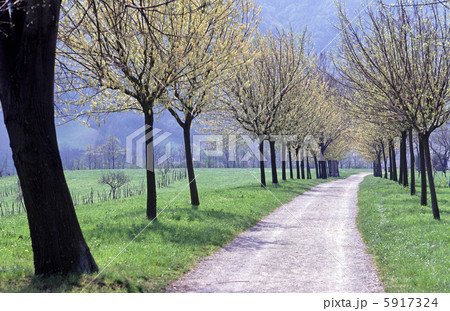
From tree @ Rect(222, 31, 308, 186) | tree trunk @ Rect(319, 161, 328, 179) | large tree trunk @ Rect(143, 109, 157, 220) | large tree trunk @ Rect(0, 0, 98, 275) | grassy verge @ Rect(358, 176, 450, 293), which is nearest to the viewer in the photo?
large tree trunk @ Rect(0, 0, 98, 275)

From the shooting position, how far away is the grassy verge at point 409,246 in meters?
8.79

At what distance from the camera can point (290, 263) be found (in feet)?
36.3

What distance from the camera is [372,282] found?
30.1 feet

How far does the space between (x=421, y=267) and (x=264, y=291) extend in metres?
3.95

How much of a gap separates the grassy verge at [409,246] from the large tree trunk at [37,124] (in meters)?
6.79

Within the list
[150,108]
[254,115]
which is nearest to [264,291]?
[150,108]

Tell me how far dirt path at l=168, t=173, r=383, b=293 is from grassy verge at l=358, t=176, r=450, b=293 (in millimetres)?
417

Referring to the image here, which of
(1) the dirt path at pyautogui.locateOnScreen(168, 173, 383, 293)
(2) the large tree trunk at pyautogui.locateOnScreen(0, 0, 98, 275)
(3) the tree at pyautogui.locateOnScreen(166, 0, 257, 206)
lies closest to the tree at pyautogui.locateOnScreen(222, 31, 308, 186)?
(3) the tree at pyautogui.locateOnScreen(166, 0, 257, 206)

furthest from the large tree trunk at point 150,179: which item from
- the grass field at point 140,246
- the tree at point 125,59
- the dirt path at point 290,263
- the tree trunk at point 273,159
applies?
the tree trunk at point 273,159

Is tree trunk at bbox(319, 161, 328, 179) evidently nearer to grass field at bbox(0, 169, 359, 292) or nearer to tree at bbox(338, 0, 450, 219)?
grass field at bbox(0, 169, 359, 292)

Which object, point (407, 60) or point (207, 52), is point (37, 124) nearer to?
point (207, 52)

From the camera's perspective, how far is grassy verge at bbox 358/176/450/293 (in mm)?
8789

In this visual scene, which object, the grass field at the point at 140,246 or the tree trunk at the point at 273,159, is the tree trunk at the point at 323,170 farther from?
the grass field at the point at 140,246
